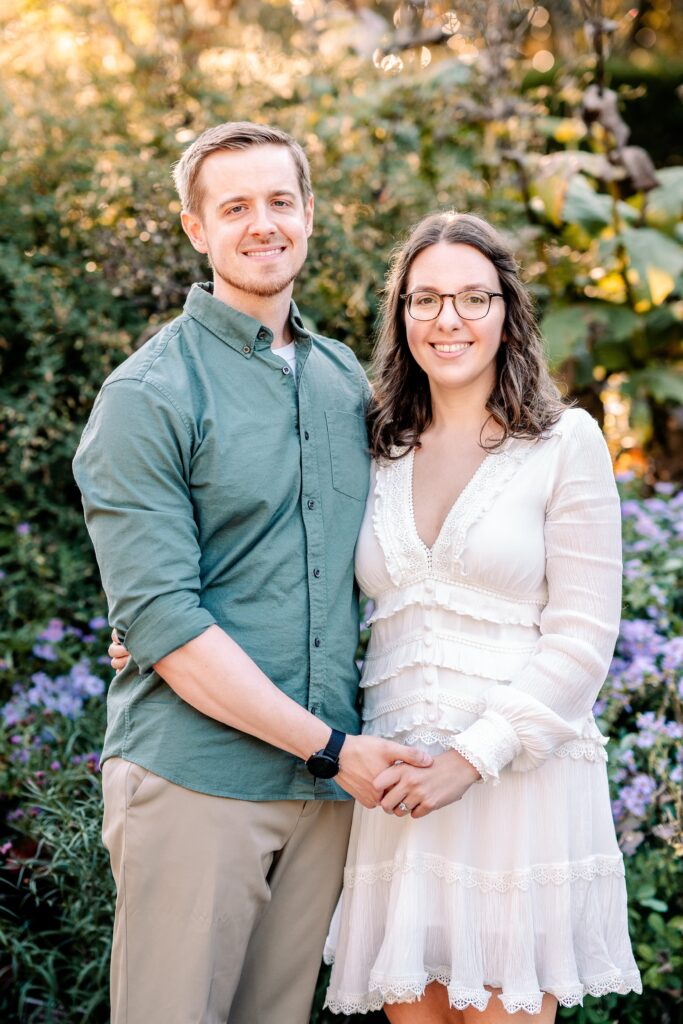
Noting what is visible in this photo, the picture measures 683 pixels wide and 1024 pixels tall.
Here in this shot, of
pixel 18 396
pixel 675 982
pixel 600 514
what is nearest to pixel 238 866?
pixel 600 514

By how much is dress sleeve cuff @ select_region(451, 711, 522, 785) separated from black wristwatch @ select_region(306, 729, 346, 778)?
A: 9.2 inches

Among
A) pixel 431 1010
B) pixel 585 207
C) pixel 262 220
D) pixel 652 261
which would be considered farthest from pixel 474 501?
pixel 585 207

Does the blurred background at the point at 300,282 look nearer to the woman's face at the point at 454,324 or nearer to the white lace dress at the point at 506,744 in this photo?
the white lace dress at the point at 506,744

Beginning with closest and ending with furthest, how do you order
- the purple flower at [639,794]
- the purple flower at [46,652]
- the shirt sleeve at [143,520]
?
the shirt sleeve at [143,520]
the purple flower at [639,794]
the purple flower at [46,652]

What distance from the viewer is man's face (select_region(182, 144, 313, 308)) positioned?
221 centimetres

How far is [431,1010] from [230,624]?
942 mm

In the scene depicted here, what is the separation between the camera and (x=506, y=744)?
202 centimetres

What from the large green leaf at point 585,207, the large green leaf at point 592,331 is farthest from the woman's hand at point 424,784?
the large green leaf at point 585,207

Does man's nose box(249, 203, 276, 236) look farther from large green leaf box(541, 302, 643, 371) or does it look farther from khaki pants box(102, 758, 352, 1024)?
large green leaf box(541, 302, 643, 371)

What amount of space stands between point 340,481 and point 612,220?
2.75 m

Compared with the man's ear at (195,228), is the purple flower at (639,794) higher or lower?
lower

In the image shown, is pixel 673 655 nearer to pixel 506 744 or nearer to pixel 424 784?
pixel 506 744

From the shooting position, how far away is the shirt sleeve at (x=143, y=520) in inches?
77.0

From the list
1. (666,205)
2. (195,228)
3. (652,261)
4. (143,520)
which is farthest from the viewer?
(666,205)
